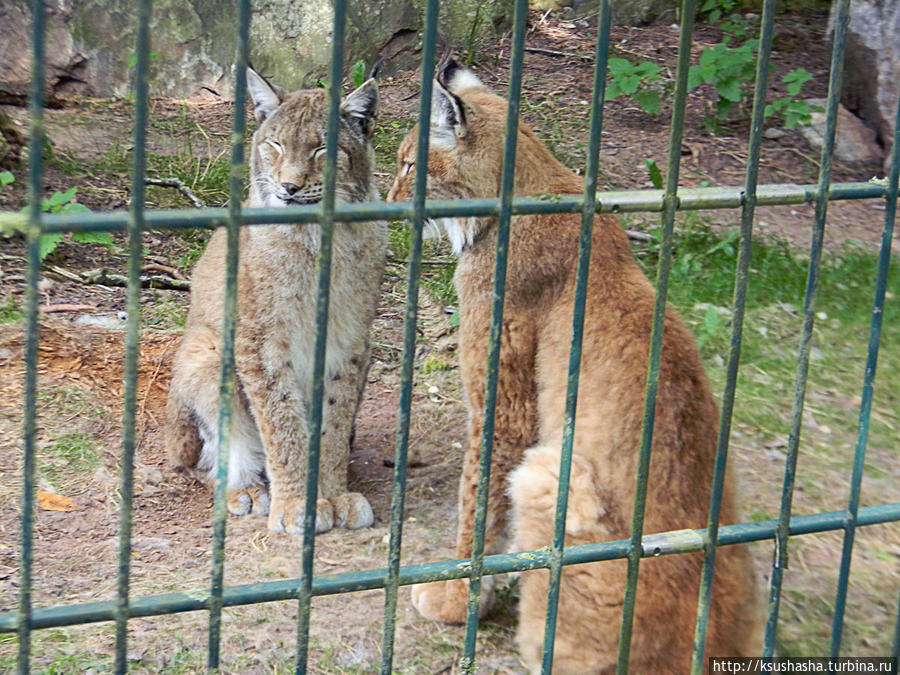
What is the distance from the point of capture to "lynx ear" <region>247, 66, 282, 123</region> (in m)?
4.16

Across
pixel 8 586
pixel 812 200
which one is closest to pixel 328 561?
pixel 8 586

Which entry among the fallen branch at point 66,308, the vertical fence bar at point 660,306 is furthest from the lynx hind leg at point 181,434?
→ the vertical fence bar at point 660,306

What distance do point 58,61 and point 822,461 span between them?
6.23 m

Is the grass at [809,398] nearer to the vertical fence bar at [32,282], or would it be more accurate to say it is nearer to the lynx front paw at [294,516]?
the lynx front paw at [294,516]

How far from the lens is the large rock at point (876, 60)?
6.98 meters

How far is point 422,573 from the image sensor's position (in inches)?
80.0

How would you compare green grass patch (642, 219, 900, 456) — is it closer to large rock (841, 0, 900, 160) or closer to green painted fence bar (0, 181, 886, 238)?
large rock (841, 0, 900, 160)

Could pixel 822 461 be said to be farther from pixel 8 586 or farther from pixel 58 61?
pixel 58 61

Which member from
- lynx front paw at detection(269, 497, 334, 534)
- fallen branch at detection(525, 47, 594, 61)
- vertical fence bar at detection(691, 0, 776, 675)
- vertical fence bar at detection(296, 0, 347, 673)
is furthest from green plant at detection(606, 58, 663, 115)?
vertical fence bar at detection(296, 0, 347, 673)

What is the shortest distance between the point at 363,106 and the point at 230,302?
2525 mm

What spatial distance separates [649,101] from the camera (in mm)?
6934

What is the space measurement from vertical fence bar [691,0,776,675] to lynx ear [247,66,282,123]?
2417 mm

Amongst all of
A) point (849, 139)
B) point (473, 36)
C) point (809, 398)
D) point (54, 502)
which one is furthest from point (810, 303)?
point (473, 36)

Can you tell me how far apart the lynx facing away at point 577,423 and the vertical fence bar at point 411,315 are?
926 mm
